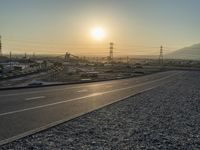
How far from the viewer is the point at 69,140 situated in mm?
8469

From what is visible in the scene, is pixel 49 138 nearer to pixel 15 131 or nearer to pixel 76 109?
pixel 15 131

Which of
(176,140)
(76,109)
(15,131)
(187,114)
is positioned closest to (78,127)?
(15,131)

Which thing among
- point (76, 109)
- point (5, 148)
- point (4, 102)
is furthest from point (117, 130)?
point (4, 102)

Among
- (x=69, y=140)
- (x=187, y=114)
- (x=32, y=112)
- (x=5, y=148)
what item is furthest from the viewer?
(x=187, y=114)

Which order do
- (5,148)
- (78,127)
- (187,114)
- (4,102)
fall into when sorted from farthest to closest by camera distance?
1. (4,102)
2. (187,114)
3. (78,127)
4. (5,148)

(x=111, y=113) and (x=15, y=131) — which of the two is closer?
(x=15, y=131)

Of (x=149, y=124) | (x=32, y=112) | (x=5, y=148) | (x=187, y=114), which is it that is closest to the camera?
(x=5, y=148)

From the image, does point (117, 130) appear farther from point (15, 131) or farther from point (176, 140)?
point (15, 131)

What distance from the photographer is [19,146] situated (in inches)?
301

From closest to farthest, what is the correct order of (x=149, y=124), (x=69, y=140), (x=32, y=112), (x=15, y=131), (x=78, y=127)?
(x=69, y=140) → (x=15, y=131) → (x=78, y=127) → (x=149, y=124) → (x=32, y=112)

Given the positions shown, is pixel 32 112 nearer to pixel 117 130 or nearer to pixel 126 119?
pixel 126 119

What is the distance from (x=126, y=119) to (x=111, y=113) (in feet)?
4.94

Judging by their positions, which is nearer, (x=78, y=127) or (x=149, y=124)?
(x=78, y=127)

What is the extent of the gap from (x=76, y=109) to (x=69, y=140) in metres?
6.60
